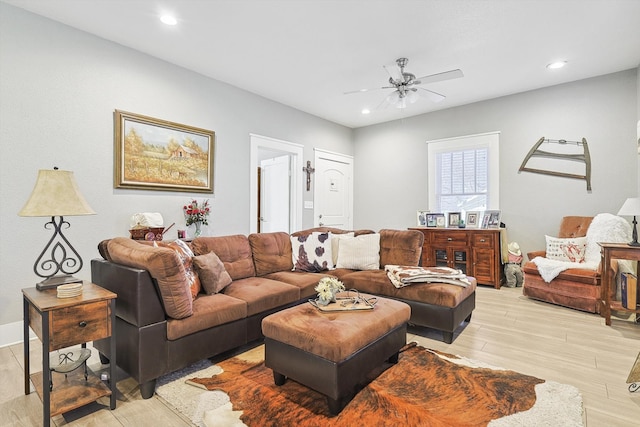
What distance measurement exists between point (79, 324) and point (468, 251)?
4781mm

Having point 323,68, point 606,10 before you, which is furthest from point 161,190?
point 606,10

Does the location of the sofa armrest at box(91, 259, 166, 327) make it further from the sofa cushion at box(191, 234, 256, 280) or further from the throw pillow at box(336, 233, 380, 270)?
the throw pillow at box(336, 233, 380, 270)

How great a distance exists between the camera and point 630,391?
199 centimetres

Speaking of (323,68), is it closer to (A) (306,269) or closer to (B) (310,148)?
(B) (310,148)

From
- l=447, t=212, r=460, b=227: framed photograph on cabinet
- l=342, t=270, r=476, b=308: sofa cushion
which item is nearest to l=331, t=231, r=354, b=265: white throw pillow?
l=342, t=270, r=476, b=308: sofa cushion

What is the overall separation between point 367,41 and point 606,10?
215cm

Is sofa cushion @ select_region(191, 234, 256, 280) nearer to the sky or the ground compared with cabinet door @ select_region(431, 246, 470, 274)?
nearer to the sky

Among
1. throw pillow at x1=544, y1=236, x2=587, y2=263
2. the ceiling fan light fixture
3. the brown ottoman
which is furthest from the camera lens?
throw pillow at x1=544, y1=236, x2=587, y2=263

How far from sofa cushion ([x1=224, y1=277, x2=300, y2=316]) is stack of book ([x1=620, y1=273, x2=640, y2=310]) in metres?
3.25

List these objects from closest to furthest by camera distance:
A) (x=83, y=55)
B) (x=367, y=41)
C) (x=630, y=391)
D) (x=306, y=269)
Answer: (x=630, y=391) < (x=83, y=55) < (x=367, y=41) < (x=306, y=269)

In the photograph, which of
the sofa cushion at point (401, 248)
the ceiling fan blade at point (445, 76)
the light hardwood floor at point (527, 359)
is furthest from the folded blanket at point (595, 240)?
the ceiling fan blade at point (445, 76)

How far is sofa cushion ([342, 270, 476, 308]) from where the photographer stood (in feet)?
9.01

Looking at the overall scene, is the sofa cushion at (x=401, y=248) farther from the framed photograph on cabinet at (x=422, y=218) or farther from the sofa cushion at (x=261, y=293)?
the framed photograph on cabinet at (x=422, y=218)

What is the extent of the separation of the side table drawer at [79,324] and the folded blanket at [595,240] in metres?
4.39
